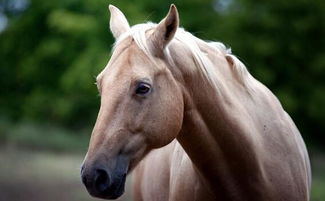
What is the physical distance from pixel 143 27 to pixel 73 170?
32.7 feet

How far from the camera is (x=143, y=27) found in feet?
12.3

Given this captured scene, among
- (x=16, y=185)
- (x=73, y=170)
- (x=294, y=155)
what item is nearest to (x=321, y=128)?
(x=73, y=170)

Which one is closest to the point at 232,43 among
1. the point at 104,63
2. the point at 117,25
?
the point at 104,63

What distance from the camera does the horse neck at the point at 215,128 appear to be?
3748 millimetres

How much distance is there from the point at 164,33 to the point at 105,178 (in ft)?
2.72

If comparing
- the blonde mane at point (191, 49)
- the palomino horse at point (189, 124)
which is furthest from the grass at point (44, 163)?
the blonde mane at point (191, 49)

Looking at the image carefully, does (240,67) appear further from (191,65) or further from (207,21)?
(207,21)

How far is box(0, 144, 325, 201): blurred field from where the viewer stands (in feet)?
34.6

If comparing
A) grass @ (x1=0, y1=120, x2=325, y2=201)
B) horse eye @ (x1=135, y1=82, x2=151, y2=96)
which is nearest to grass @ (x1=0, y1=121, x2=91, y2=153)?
grass @ (x1=0, y1=120, x2=325, y2=201)

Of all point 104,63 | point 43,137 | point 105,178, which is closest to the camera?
point 105,178

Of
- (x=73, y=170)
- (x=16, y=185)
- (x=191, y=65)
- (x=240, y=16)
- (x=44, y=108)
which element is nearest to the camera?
(x=191, y=65)

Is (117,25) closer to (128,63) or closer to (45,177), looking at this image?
(128,63)

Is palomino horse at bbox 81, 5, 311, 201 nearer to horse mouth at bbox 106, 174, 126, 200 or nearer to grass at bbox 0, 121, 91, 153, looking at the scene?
horse mouth at bbox 106, 174, 126, 200

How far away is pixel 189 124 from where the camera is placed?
378 centimetres
